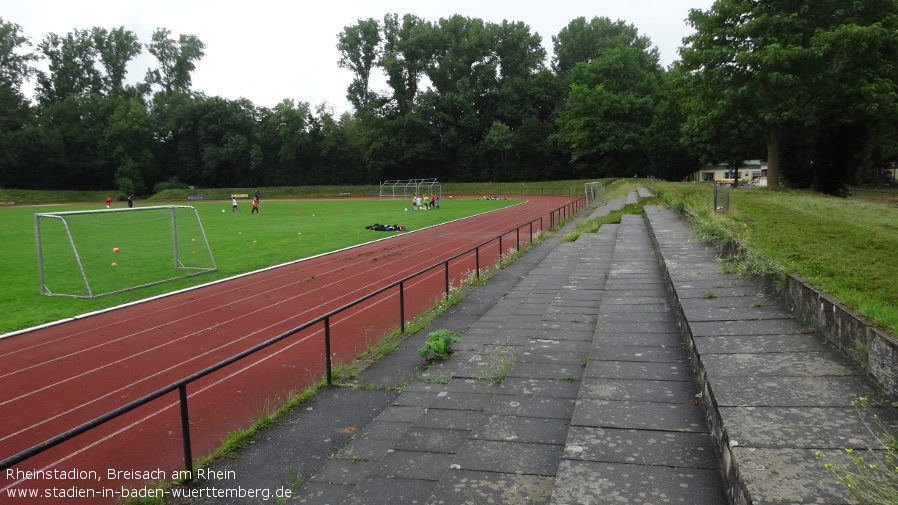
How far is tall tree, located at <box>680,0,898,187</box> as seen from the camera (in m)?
25.7

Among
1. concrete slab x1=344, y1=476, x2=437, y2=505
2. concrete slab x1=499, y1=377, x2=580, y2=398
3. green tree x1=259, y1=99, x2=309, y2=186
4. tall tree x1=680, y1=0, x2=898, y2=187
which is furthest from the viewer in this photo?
green tree x1=259, y1=99, x2=309, y2=186

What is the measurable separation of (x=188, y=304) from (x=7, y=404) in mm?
5220

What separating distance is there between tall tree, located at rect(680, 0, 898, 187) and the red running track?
21.4 meters

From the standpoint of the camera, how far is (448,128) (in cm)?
7375

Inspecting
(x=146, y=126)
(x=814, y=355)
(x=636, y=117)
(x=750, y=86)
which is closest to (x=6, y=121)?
(x=146, y=126)

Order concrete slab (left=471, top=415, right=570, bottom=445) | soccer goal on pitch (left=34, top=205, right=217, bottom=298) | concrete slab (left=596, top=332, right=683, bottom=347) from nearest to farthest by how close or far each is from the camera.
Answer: concrete slab (left=471, top=415, right=570, bottom=445)
concrete slab (left=596, top=332, right=683, bottom=347)
soccer goal on pitch (left=34, top=205, right=217, bottom=298)

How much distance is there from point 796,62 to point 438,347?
2760cm

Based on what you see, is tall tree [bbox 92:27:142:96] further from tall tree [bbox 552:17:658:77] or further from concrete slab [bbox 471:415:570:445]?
concrete slab [bbox 471:415:570:445]

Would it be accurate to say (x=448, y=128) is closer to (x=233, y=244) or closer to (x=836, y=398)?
(x=233, y=244)

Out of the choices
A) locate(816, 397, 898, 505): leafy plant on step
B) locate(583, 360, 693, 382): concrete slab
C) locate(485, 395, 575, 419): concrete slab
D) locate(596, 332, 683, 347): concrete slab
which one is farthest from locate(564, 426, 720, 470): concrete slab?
locate(596, 332, 683, 347): concrete slab

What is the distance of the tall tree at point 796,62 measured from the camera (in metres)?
25.7

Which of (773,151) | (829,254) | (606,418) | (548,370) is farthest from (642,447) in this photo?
(773,151)

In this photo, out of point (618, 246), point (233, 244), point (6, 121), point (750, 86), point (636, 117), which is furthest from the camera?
point (6, 121)

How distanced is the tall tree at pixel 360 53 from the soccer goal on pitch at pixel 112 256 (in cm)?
6088
